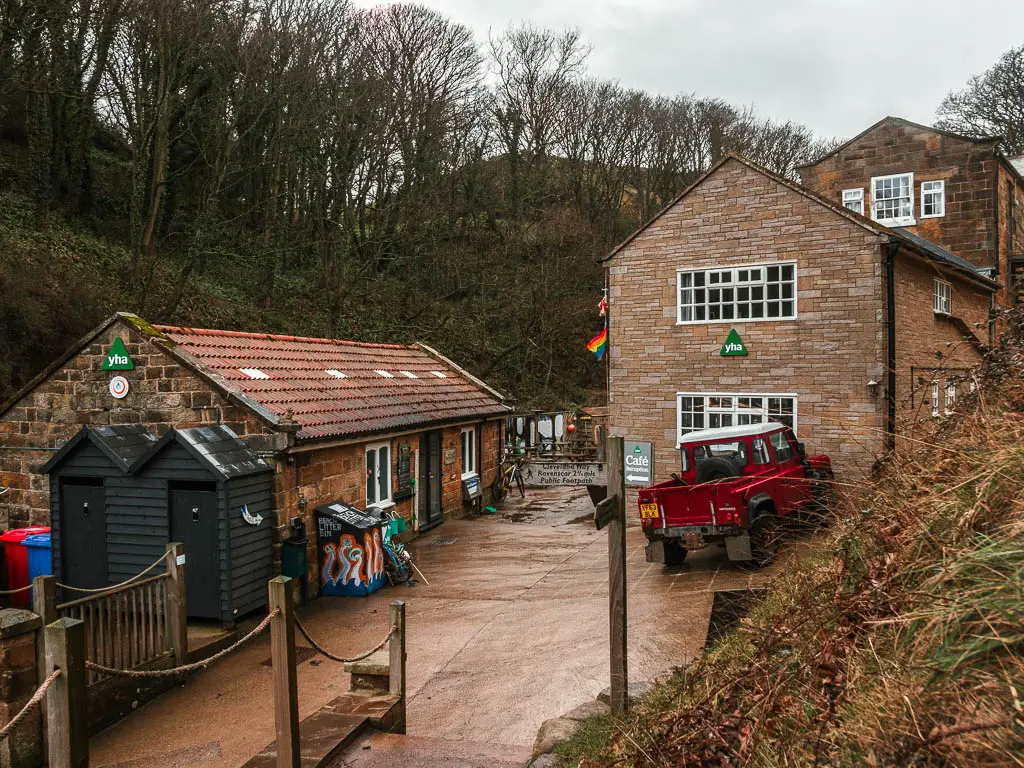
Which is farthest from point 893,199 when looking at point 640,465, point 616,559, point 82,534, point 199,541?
point 82,534

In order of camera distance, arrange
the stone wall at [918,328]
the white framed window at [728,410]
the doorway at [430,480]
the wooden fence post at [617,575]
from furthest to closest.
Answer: the doorway at [430,480] → the white framed window at [728,410] → the stone wall at [918,328] → the wooden fence post at [617,575]

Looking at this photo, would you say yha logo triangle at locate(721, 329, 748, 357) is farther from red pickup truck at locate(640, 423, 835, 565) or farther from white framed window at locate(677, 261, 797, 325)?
red pickup truck at locate(640, 423, 835, 565)

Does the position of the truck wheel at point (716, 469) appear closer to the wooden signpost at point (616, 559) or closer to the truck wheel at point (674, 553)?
the truck wheel at point (674, 553)

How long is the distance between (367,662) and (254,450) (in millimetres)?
5282

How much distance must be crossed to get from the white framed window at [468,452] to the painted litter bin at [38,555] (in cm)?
983

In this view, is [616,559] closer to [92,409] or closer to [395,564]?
[395,564]

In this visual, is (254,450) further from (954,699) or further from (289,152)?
(289,152)

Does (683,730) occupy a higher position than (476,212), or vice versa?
(476,212)

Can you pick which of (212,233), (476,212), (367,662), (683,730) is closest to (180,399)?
(367,662)

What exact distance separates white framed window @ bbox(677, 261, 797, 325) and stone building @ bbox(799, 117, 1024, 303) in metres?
8.29

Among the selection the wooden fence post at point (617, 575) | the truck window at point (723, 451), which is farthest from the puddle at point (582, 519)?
the wooden fence post at point (617, 575)

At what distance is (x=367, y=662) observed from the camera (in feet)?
24.7

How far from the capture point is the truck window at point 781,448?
13289mm

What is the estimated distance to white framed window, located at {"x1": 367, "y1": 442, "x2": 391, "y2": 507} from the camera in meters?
15.0
